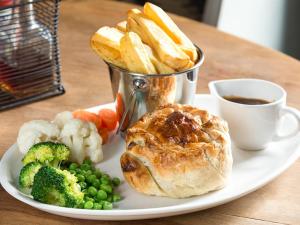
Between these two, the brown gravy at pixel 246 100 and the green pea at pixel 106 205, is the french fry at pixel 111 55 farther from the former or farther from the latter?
the green pea at pixel 106 205

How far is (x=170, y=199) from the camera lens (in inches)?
63.0

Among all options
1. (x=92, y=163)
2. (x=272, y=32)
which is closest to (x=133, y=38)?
(x=92, y=163)

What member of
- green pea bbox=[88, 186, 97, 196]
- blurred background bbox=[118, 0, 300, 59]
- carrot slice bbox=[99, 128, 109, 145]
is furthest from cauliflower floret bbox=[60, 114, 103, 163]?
blurred background bbox=[118, 0, 300, 59]

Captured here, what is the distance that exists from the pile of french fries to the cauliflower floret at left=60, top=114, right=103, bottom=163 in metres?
0.22

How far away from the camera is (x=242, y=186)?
1.66 metres

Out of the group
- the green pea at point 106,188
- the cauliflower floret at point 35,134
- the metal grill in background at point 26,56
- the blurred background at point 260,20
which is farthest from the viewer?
the blurred background at point 260,20

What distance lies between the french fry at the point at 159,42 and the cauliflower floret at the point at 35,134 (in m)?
0.38

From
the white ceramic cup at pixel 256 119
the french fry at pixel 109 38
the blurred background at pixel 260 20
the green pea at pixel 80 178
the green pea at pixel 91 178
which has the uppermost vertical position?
the french fry at pixel 109 38

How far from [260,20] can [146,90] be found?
6.22 feet

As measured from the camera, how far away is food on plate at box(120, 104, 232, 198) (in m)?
A: 1.55

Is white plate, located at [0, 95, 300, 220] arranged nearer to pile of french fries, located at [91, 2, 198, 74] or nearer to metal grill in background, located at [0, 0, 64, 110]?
pile of french fries, located at [91, 2, 198, 74]

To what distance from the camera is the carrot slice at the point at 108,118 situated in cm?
199

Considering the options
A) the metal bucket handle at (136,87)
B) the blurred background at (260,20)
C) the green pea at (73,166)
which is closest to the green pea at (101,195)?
the green pea at (73,166)

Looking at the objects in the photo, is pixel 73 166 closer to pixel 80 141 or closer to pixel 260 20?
pixel 80 141
